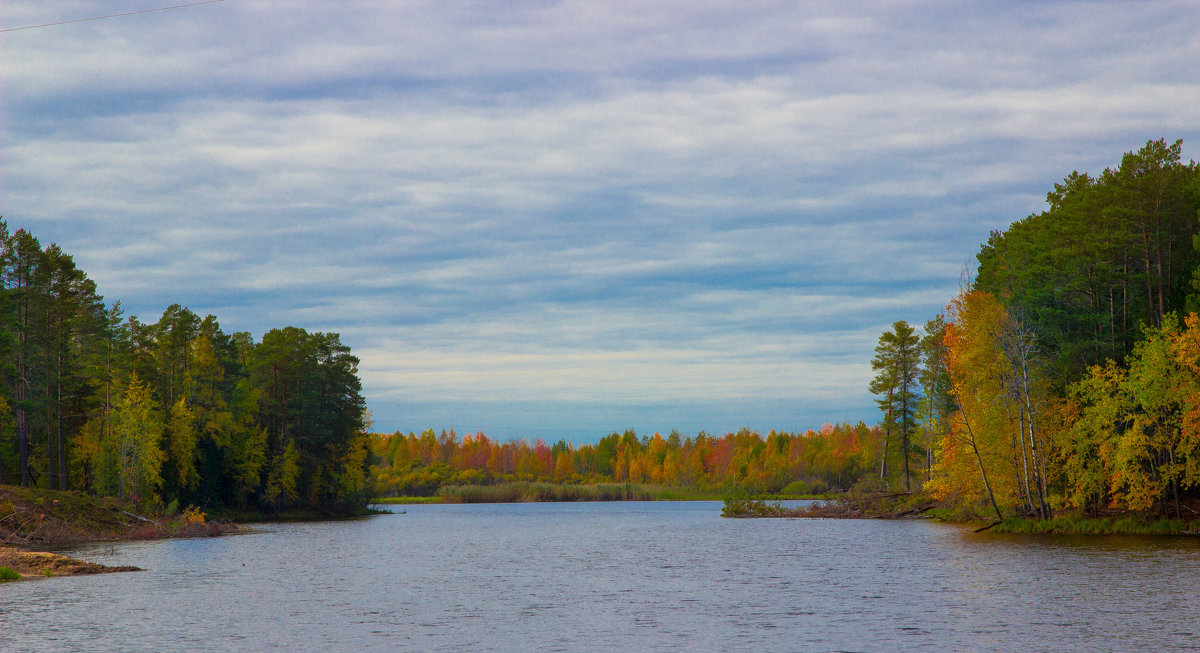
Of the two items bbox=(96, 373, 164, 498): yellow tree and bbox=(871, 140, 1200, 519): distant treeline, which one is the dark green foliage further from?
bbox=(96, 373, 164, 498): yellow tree

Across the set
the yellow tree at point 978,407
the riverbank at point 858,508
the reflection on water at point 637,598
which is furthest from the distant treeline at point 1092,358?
the riverbank at point 858,508

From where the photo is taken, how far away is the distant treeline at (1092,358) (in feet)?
175

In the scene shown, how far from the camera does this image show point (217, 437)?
94438mm

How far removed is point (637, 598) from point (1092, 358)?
4300cm

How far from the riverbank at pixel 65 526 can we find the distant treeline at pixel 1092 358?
52365 mm

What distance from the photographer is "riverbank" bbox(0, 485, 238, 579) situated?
143 ft

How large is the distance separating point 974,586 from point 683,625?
1423cm

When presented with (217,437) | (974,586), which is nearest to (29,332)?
(217,437)

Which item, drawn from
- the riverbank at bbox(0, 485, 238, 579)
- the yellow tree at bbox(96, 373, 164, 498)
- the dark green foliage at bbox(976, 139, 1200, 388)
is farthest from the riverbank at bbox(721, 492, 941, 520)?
the yellow tree at bbox(96, 373, 164, 498)

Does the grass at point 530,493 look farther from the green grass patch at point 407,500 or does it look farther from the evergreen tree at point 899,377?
the evergreen tree at point 899,377

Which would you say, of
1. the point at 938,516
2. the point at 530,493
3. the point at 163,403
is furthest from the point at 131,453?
the point at 530,493

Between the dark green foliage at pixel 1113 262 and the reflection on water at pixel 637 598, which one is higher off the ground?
the dark green foliage at pixel 1113 262

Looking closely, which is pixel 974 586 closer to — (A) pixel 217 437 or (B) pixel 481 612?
(B) pixel 481 612

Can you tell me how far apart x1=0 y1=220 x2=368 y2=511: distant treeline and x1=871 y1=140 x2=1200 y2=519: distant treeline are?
215 feet
